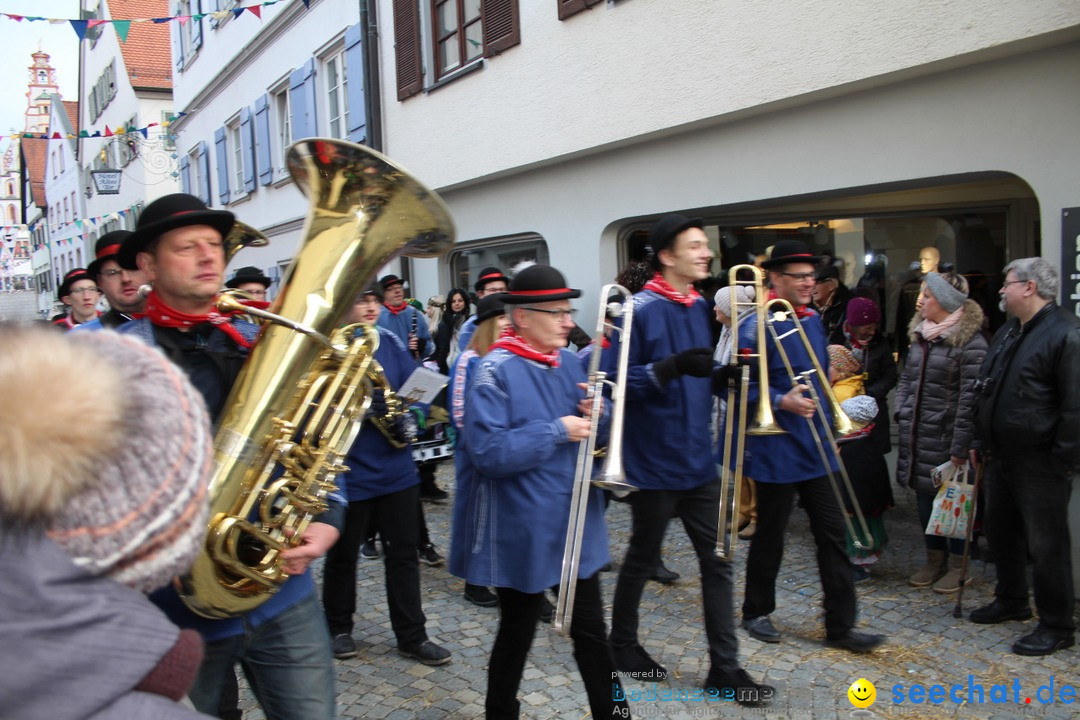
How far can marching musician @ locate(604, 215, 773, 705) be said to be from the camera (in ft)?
11.4

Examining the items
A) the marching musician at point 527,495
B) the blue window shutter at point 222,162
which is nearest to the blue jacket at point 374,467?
the marching musician at point 527,495

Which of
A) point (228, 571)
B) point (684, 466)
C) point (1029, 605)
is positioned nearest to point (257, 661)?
point (228, 571)

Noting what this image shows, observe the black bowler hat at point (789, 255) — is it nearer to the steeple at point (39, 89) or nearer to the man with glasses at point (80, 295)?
the man with glasses at point (80, 295)

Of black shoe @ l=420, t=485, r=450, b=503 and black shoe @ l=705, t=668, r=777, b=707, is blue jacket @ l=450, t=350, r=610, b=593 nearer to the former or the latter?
black shoe @ l=705, t=668, r=777, b=707

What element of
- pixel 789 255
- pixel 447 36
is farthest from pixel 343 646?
pixel 447 36

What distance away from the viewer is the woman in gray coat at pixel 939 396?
14.2 feet

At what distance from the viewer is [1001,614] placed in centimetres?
412

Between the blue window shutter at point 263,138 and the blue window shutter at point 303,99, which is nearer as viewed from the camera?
Result: the blue window shutter at point 303,99

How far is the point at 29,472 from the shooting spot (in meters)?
0.88

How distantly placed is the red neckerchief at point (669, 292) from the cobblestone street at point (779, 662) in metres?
1.73

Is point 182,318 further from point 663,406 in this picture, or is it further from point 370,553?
Result: point 370,553

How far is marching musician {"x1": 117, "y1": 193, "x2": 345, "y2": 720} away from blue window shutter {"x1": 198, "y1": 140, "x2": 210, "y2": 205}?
17.8 metres

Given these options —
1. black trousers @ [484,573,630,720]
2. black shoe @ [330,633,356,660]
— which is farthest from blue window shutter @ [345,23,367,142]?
black trousers @ [484,573,630,720]

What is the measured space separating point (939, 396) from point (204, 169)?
60.4 feet
